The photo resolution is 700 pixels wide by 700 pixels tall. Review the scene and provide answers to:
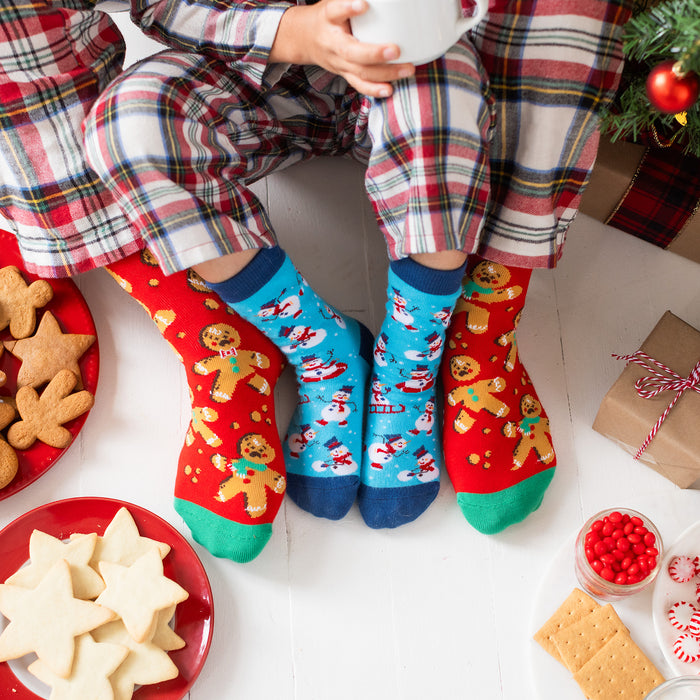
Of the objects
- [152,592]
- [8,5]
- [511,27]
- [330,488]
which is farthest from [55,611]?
[511,27]

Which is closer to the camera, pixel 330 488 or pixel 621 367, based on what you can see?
pixel 330 488

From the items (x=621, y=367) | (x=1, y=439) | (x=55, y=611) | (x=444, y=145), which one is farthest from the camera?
(x=621, y=367)

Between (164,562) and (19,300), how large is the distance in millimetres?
412

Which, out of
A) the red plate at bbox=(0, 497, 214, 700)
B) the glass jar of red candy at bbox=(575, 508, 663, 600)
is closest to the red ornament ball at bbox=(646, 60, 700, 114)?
the glass jar of red candy at bbox=(575, 508, 663, 600)

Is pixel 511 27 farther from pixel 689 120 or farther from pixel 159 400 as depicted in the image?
pixel 159 400

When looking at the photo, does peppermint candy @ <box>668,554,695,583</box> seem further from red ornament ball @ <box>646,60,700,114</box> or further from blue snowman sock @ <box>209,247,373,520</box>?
red ornament ball @ <box>646,60,700,114</box>

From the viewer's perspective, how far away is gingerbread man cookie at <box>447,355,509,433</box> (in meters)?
0.96

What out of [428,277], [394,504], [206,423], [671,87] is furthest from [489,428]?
[671,87]

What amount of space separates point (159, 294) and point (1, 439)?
291 mm

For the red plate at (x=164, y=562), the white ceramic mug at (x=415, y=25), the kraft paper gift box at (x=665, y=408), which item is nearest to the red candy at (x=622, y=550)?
the kraft paper gift box at (x=665, y=408)

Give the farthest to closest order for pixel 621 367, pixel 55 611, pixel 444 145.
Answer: pixel 621 367 < pixel 55 611 < pixel 444 145

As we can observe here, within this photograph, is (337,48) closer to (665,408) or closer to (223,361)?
(223,361)

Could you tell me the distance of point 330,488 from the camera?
0.95 metres

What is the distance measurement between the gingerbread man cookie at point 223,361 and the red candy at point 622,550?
48 cm
